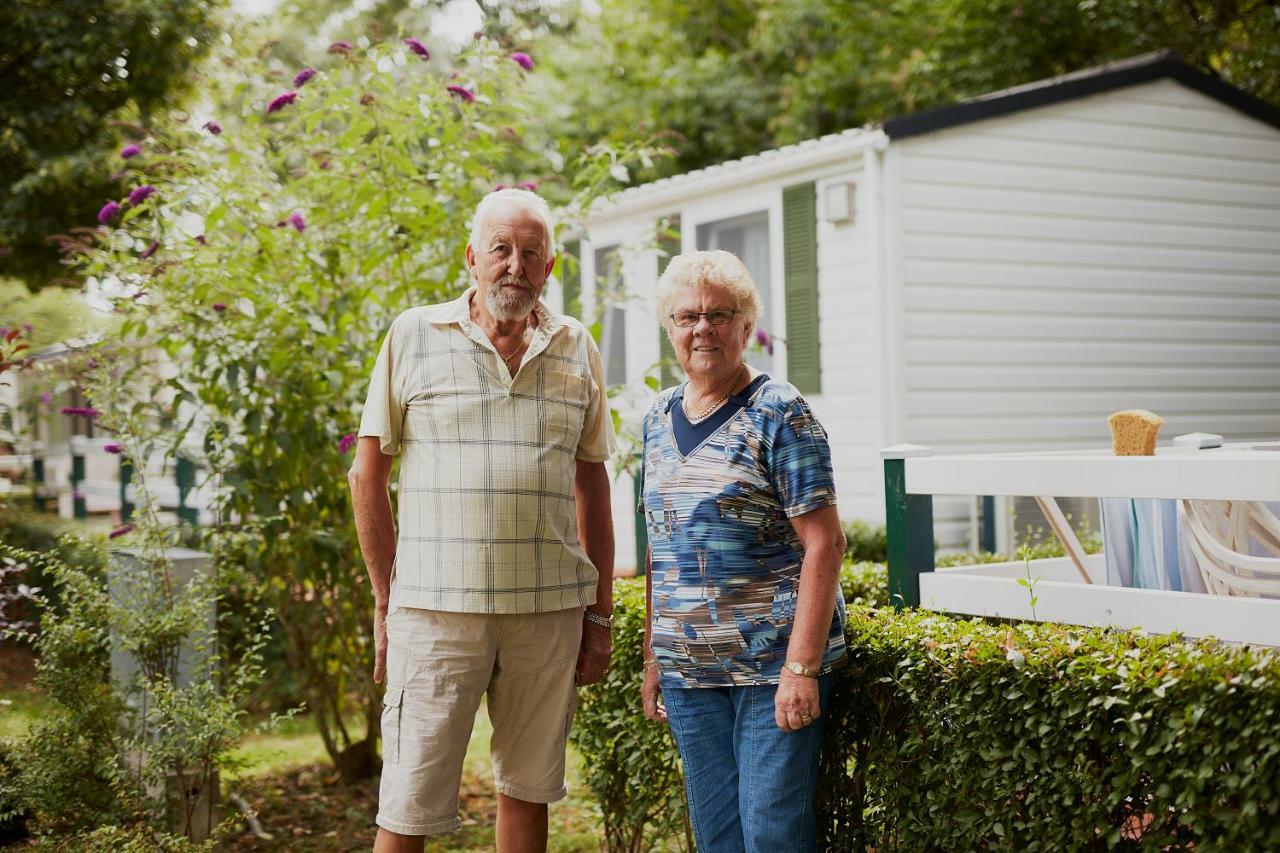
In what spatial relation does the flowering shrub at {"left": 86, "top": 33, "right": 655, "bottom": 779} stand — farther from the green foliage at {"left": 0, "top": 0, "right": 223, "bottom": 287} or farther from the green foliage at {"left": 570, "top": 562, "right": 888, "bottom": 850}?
the green foliage at {"left": 0, "top": 0, "right": 223, "bottom": 287}

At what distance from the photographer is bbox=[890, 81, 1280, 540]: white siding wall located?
7605 mm

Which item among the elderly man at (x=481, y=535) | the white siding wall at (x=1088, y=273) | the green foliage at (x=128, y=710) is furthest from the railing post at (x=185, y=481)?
the elderly man at (x=481, y=535)

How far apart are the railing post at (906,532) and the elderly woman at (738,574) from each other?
747mm

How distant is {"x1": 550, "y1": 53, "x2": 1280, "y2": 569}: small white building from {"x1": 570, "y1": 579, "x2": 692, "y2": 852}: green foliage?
3536 mm

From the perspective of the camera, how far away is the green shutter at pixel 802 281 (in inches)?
308

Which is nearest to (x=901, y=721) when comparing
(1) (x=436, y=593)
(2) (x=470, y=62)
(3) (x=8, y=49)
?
(1) (x=436, y=593)

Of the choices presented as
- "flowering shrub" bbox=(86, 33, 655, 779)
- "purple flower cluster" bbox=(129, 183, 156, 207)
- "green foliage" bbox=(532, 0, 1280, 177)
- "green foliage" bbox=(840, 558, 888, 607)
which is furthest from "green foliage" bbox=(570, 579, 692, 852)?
"green foliage" bbox=(532, 0, 1280, 177)

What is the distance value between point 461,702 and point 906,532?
134cm

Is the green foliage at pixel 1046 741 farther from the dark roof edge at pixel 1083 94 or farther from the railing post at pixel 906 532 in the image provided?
the dark roof edge at pixel 1083 94

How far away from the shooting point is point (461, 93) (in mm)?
4293

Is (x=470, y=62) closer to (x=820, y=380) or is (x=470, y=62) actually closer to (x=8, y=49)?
A: (x=820, y=380)

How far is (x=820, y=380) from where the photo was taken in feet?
25.8

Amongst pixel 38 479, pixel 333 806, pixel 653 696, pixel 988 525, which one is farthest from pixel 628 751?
pixel 38 479

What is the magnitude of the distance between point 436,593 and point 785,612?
811 mm
